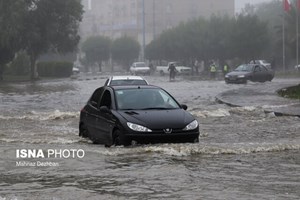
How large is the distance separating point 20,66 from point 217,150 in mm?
65456

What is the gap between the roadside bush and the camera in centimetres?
7331

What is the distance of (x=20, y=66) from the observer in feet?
246

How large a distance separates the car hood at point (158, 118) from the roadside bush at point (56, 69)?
204 ft

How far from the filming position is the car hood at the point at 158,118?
11.6 metres

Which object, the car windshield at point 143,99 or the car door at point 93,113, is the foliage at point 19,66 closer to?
the car door at point 93,113

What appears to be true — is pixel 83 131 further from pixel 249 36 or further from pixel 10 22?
pixel 249 36

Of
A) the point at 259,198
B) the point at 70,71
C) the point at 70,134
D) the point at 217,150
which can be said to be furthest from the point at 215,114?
the point at 70,71

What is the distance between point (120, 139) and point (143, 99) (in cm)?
158

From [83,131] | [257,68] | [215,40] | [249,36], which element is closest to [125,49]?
[215,40]

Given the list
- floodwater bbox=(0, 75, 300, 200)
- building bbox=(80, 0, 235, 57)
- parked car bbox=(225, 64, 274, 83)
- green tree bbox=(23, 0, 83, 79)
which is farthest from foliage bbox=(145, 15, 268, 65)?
floodwater bbox=(0, 75, 300, 200)

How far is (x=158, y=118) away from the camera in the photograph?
11.8 metres

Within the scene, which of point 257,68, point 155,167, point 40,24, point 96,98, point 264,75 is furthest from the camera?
point 40,24

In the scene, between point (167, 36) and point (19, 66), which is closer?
point (19, 66)

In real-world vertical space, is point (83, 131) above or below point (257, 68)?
below
